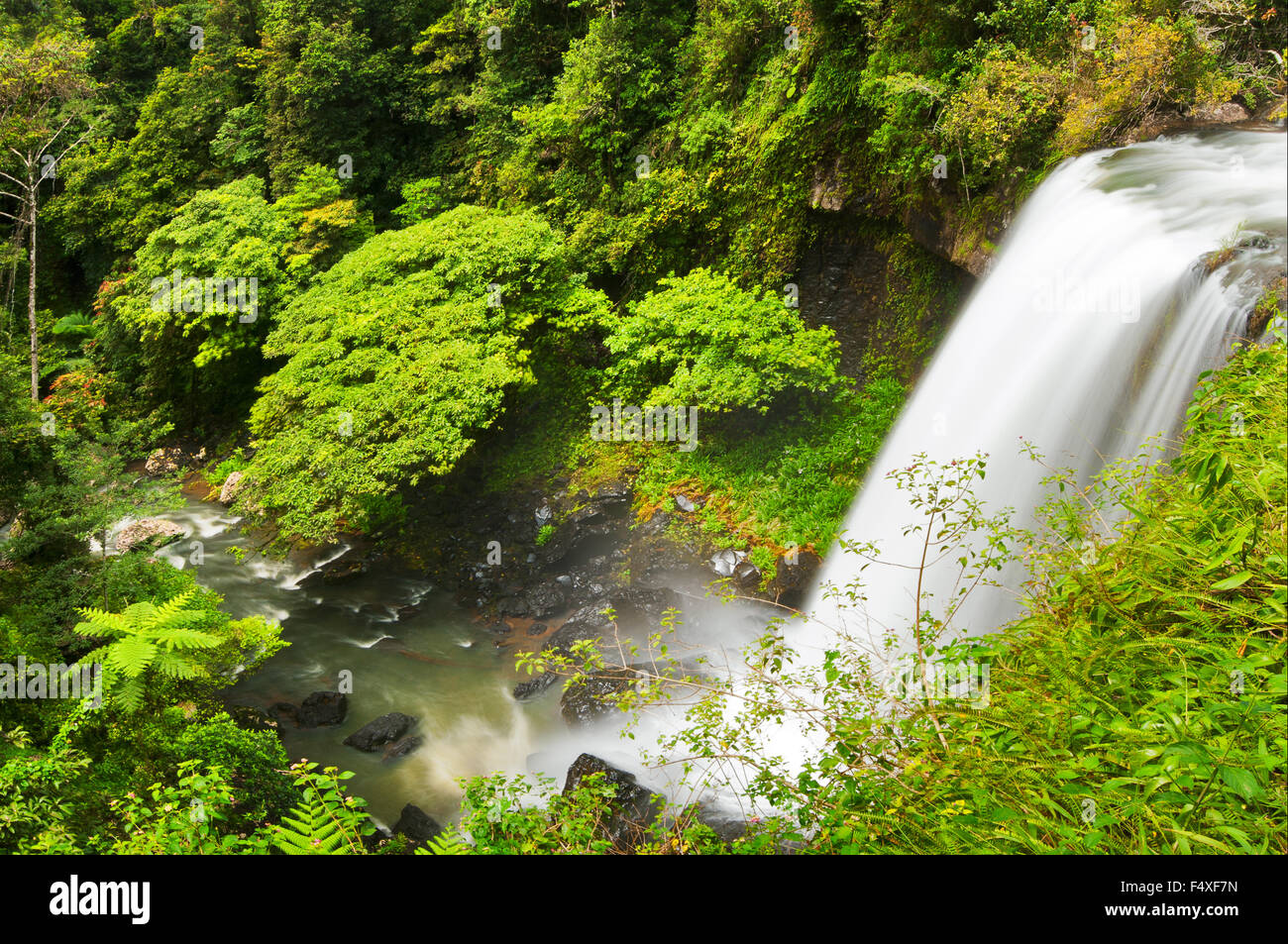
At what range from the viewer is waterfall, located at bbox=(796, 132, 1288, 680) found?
5285mm

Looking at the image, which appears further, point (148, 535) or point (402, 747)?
point (148, 535)

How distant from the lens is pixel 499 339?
1073 centimetres

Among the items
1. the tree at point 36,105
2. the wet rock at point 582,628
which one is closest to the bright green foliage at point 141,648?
the wet rock at point 582,628

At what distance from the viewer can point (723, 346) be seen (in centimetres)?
1017

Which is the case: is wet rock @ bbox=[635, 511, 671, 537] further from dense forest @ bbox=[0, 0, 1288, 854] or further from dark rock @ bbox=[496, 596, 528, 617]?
dark rock @ bbox=[496, 596, 528, 617]

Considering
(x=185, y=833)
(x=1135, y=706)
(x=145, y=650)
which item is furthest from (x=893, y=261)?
(x=185, y=833)

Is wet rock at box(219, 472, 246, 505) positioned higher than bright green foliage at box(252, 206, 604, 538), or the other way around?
bright green foliage at box(252, 206, 604, 538)

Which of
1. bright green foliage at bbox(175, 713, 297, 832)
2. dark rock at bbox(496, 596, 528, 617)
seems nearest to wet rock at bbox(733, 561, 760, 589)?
dark rock at bbox(496, 596, 528, 617)

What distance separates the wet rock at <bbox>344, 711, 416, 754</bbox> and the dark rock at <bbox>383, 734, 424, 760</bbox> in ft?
0.26

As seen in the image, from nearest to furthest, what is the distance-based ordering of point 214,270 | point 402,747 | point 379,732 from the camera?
point 402,747, point 379,732, point 214,270

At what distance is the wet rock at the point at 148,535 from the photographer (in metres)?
8.88

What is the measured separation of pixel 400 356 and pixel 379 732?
516 cm

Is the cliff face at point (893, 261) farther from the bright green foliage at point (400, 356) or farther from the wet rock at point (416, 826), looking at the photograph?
the wet rock at point (416, 826)

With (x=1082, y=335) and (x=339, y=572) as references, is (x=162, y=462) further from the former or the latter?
(x=1082, y=335)
